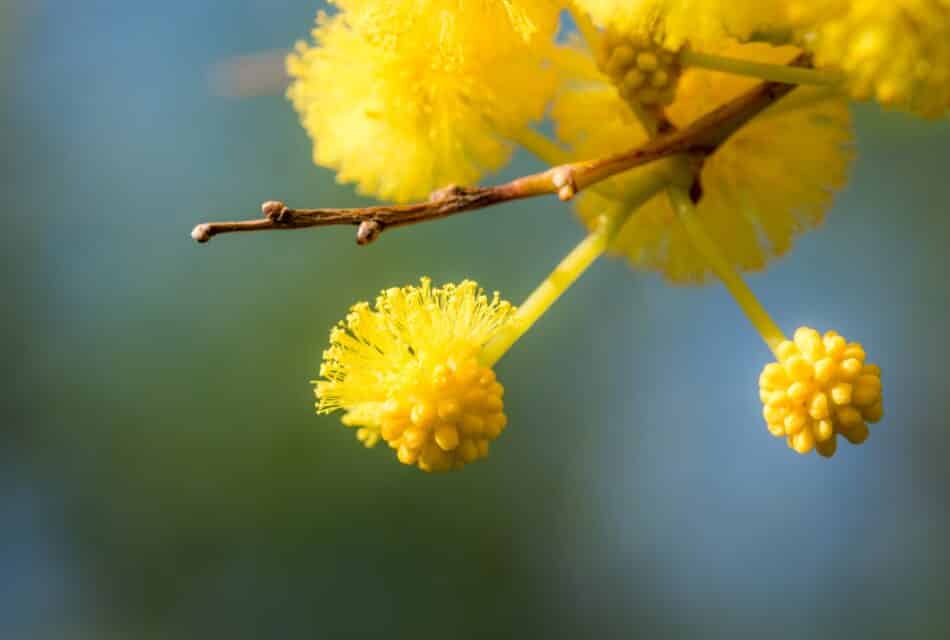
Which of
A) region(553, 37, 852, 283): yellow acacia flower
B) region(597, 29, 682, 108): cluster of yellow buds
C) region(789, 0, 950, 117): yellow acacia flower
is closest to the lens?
region(789, 0, 950, 117): yellow acacia flower

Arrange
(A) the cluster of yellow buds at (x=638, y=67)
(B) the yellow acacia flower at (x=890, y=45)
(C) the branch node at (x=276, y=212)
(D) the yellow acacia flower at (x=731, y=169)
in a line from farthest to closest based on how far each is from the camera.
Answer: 1. (D) the yellow acacia flower at (x=731, y=169)
2. (A) the cluster of yellow buds at (x=638, y=67)
3. (C) the branch node at (x=276, y=212)
4. (B) the yellow acacia flower at (x=890, y=45)

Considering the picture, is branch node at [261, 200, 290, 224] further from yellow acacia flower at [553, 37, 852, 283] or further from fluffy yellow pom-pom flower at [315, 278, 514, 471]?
yellow acacia flower at [553, 37, 852, 283]

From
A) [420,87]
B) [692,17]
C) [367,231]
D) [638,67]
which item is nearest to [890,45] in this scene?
[692,17]

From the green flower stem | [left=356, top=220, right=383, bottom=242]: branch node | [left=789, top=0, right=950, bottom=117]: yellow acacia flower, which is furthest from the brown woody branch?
[left=789, top=0, right=950, bottom=117]: yellow acacia flower

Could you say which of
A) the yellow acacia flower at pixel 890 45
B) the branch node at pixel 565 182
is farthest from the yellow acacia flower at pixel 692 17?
the branch node at pixel 565 182

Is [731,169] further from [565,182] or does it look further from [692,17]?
[692,17]

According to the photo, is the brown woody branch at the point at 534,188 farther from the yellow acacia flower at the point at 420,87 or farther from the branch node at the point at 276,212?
the yellow acacia flower at the point at 420,87
